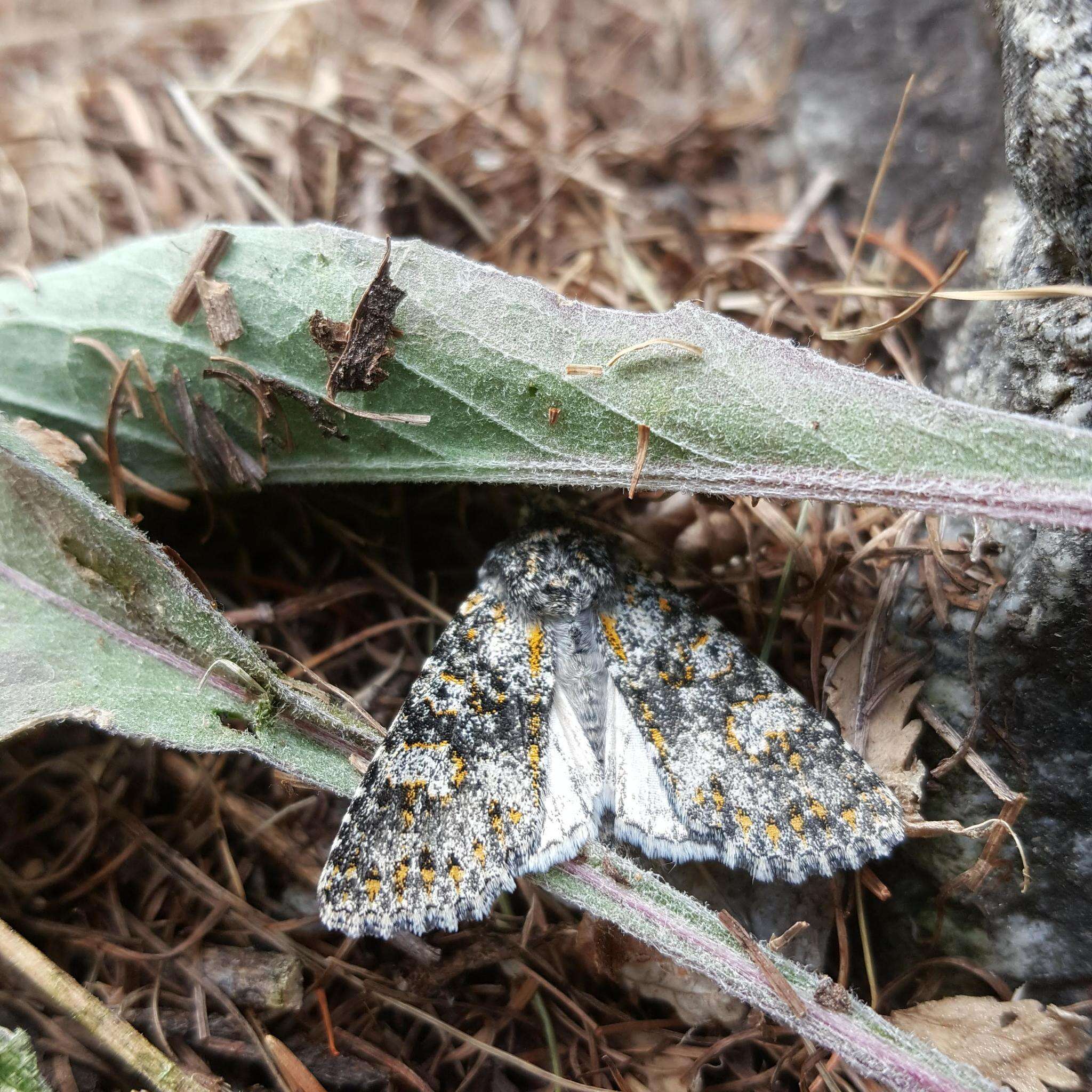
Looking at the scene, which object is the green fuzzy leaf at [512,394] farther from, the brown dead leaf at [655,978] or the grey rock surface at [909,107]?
the grey rock surface at [909,107]

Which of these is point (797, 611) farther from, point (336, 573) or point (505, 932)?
point (336, 573)

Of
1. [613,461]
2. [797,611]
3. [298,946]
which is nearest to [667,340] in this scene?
[613,461]

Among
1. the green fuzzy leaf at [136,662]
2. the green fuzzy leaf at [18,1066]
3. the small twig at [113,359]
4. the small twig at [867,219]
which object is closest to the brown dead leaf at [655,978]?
the green fuzzy leaf at [136,662]

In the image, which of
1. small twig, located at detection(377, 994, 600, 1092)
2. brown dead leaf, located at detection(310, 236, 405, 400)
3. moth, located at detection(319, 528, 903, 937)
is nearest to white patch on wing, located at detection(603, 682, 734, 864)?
moth, located at detection(319, 528, 903, 937)

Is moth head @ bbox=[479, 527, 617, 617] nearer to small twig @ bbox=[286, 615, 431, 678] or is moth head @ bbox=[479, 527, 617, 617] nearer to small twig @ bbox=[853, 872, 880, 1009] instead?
small twig @ bbox=[286, 615, 431, 678]

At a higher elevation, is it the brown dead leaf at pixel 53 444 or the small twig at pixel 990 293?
the small twig at pixel 990 293

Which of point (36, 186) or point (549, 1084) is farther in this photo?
point (36, 186)

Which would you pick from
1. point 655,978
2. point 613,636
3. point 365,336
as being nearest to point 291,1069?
point 655,978
